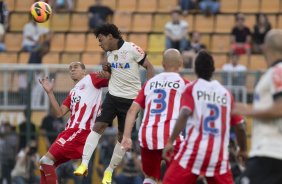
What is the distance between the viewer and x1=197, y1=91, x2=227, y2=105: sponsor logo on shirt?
513 inches

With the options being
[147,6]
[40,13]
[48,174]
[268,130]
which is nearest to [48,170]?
[48,174]

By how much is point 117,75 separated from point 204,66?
12.6 ft

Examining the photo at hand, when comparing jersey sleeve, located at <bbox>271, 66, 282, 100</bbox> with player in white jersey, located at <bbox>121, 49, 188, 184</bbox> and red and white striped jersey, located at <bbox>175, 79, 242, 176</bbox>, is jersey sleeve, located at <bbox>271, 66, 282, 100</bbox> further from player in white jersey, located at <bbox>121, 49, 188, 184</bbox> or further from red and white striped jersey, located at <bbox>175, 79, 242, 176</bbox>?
player in white jersey, located at <bbox>121, 49, 188, 184</bbox>

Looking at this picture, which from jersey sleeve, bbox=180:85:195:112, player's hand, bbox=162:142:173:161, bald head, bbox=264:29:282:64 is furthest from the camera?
player's hand, bbox=162:142:173:161

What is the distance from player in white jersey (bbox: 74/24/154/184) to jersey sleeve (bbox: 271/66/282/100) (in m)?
4.78

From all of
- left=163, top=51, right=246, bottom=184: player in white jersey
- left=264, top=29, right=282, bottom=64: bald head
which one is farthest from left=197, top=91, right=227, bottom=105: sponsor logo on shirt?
left=264, top=29, right=282, bottom=64: bald head

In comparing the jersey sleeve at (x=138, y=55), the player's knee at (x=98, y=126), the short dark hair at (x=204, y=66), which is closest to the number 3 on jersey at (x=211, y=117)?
the short dark hair at (x=204, y=66)

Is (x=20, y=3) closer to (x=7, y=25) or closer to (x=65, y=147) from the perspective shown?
(x=7, y=25)

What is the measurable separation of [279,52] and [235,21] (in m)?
16.1

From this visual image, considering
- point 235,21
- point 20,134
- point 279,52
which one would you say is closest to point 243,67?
point 235,21

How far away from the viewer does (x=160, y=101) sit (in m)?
14.8

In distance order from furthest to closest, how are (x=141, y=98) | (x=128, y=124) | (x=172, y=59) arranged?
1. (x=172, y=59)
2. (x=141, y=98)
3. (x=128, y=124)

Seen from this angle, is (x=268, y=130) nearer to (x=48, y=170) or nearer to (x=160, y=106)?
(x=160, y=106)

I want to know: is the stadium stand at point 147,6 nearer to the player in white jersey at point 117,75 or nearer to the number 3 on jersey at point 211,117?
the player in white jersey at point 117,75
